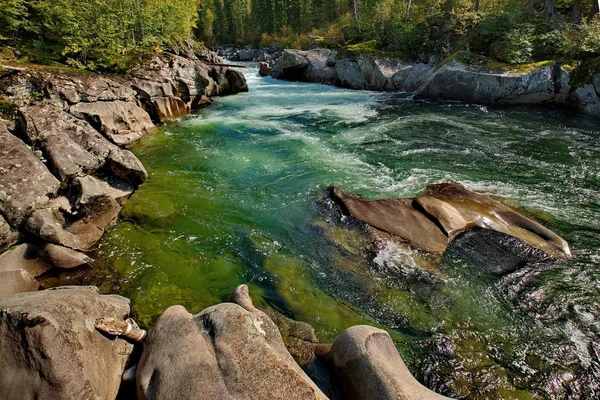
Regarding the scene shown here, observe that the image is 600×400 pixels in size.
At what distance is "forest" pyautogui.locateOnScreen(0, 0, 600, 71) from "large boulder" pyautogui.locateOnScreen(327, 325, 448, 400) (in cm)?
1601

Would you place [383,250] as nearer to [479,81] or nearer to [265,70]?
[479,81]

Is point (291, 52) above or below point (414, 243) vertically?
above

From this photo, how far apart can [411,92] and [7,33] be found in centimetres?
2320

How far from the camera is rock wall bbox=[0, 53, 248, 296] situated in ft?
19.5

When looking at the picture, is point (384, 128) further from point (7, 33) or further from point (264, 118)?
point (7, 33)

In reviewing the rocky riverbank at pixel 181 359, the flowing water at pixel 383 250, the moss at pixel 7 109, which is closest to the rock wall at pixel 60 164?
the moss at pixel 7 109

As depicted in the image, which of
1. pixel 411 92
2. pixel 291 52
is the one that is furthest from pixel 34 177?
pixel 291 52

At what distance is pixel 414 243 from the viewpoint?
21.3 feet

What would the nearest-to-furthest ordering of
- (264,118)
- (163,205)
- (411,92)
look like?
1. (163,205)
2. (264,118)
3. (411,92)

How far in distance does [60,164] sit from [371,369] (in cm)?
740

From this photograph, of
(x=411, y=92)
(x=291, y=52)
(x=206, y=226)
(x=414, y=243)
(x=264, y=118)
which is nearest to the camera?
(x=414, y=243)

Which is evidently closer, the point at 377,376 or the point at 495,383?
the point at 377,376

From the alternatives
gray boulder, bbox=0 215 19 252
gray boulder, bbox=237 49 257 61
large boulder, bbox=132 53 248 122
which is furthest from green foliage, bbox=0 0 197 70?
gray boulder, bbox=237 49 257 61

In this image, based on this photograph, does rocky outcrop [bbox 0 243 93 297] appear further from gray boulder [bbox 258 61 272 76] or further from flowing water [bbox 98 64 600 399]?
gray boulder [bbox 258 61 272 76]
